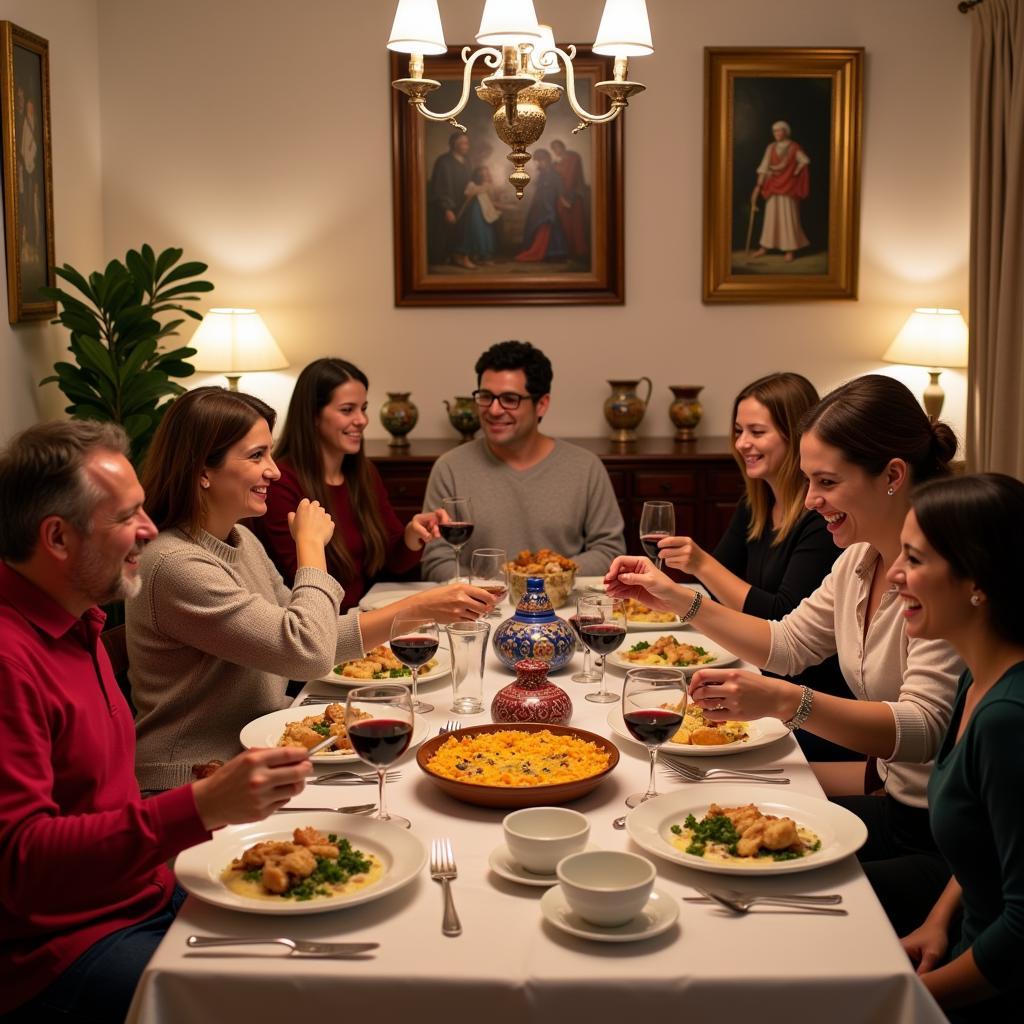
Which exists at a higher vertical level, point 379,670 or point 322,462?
point 322,462

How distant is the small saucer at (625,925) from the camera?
55.5 inches

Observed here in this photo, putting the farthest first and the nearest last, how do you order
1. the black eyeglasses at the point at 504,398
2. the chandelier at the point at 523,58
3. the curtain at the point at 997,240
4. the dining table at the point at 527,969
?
1. the curtain at the point at 997,240
2. the black eyeglasses at the point at 504,398
3. the chandelier at the point at 523,58
4. the dining table at the point at 527,969

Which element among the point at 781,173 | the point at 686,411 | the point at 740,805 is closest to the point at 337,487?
the point at 686,411

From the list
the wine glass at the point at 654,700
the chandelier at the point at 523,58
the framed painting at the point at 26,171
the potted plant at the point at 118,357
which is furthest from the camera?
the potted plant at the point at 118,357

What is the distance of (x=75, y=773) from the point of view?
1676mm

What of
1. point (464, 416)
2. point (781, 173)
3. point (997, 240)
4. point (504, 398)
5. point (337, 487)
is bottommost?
point (337, 487)

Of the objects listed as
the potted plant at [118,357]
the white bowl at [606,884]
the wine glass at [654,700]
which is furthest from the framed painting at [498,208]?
the white bowl at [606,884]

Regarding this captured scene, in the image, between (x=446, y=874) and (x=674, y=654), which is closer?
(x=446, y=874)

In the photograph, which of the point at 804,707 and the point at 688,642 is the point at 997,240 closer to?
the point at 688,642

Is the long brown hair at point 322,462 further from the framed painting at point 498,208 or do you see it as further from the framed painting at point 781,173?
the framed painting at point 781,173

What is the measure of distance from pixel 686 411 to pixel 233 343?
6.31 feet

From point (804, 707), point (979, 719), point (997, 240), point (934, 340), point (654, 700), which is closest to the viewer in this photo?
point (979, 719)

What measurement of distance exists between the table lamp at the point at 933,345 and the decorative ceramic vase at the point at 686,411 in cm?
86

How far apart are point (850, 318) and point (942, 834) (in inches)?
158
